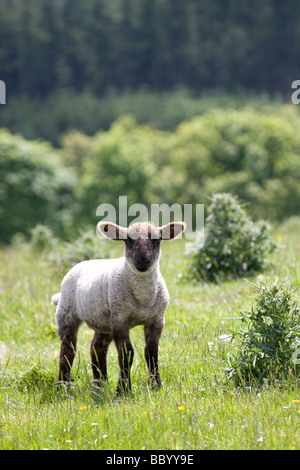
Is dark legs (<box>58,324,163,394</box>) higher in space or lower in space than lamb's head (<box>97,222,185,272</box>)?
lower

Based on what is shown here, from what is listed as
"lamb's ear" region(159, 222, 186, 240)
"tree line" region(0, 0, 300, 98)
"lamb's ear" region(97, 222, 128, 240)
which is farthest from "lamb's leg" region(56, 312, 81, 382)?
"tree line" region(0, 0, 300, 98)

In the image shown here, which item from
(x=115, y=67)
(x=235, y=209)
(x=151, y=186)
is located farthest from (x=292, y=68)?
(x=235, y=209)

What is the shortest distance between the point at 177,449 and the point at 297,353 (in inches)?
63.4

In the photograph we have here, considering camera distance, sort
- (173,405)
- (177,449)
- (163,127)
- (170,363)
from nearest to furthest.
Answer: (177,449) < (173,405) < (170,363) < (163,127)

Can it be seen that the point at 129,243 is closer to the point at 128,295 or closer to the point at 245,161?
the point at 128,295

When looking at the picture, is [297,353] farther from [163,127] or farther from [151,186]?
[163,127]

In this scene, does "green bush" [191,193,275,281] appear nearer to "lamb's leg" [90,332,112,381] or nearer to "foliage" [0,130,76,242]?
"lamb's leg" [90,332,112,381]

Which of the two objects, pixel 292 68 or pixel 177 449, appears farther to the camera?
pixel 292 68

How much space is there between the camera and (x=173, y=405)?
5.36 meters

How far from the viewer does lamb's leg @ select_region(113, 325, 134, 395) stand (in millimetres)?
5906

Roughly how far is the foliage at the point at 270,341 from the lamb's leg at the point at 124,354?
95cm

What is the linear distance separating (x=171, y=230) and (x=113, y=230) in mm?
576

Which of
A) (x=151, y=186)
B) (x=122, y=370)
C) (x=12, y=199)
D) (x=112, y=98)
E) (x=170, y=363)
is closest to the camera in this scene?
(x=122, y=370)

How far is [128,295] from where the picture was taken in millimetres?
6062
